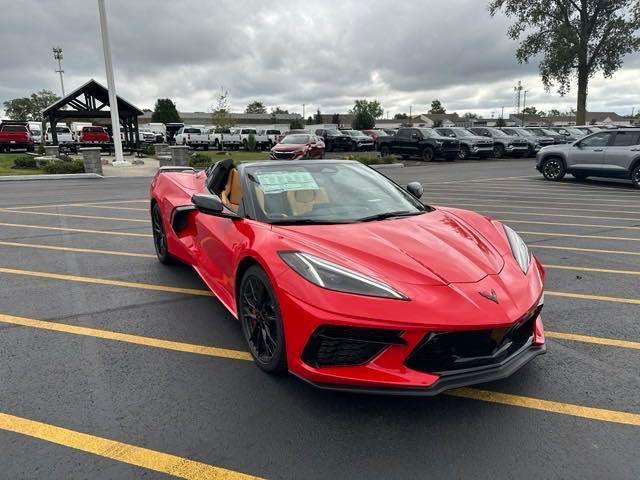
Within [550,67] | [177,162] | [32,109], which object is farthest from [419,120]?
[177,162]

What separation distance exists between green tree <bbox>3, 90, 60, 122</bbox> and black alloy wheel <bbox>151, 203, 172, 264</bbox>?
106 metres

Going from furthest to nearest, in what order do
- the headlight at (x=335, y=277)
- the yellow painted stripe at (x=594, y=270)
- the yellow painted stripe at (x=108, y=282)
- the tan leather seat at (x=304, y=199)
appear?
the yellow painted stripe at (x=594, y=270) < the yellow painted stripe at (x=108, y=282) < the tan leather seat at (x=304, y=199) < the headlight at (x=335, y=277)

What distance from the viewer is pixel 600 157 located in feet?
46.1

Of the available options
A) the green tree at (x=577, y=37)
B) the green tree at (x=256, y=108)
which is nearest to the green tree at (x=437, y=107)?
the green tree at (x=256, y=108)

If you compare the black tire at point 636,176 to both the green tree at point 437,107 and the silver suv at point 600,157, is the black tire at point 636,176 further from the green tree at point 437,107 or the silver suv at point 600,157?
the green tree at point 437,107

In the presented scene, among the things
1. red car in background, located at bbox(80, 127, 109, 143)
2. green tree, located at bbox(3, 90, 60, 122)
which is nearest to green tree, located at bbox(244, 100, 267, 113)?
green tree, located at bbox(3, 90, 60, 122)

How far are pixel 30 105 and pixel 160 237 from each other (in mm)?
111066

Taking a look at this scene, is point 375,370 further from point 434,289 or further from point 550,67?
point 550,67

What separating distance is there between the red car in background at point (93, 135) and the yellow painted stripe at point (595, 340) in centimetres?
3330

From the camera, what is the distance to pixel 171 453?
242cm

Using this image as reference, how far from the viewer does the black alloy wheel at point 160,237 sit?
5.57 metres

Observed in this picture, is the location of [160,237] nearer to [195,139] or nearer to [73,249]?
[73,249]

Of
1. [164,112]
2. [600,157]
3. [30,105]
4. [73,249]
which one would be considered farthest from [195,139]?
[30,105]

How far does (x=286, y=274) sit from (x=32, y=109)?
11427cm
